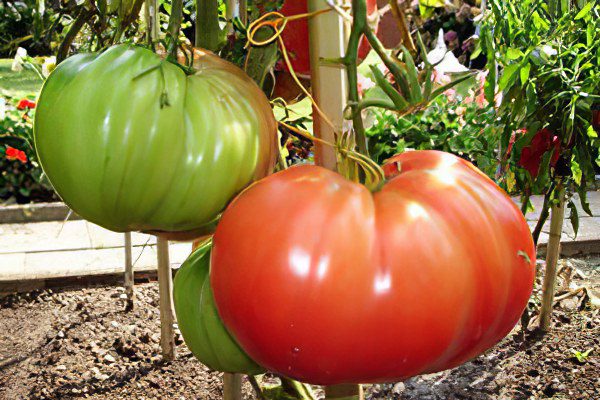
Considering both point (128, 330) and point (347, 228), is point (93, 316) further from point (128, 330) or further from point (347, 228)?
point (347, 228)

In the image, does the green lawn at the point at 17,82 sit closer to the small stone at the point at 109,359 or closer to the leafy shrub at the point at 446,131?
the leafy shrub at the point at 446,131

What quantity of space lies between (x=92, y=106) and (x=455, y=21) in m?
4.62

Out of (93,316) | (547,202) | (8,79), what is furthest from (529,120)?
(8,79)

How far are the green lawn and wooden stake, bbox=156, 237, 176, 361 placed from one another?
439 cm

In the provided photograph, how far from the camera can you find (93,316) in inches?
103

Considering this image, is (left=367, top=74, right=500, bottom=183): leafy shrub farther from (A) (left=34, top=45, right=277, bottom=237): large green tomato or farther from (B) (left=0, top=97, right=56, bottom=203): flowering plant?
(B) (left=0, top=97, right=56, bottom=203): flowering plant

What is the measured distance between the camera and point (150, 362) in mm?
2285

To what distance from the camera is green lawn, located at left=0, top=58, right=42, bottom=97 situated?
20.1 feet

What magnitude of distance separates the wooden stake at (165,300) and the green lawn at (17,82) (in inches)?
173

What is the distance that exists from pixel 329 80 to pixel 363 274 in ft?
0.66

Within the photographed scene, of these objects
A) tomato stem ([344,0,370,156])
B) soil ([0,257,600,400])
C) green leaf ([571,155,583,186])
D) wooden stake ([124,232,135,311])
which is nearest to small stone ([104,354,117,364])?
soil ([0,257,600,400])

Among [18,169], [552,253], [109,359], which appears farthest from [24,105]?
[552,253]

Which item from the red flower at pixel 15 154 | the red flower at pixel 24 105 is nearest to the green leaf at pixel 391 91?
the red flower at pixel 15 154

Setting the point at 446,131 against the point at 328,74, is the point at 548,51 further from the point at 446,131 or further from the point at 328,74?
the point at 328,74
